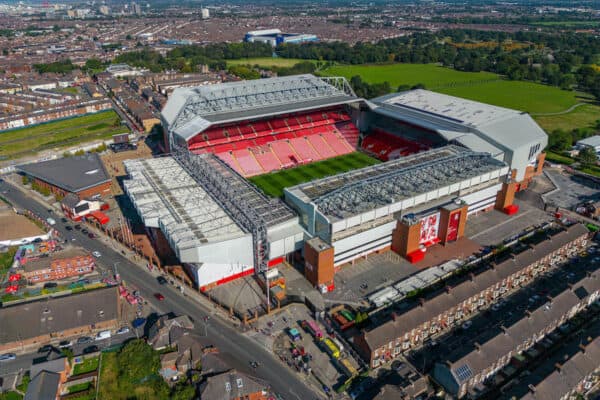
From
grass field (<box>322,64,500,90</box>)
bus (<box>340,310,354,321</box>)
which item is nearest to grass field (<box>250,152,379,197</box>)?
bus (<box>340,310,354,321</box>)

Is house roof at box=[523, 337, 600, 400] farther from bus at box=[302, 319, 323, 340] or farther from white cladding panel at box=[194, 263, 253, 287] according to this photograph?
white cladding panel at box=[194, 263, 253, 287]

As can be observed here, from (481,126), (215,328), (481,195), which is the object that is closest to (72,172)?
(215,328)

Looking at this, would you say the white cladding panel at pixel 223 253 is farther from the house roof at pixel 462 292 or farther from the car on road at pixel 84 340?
the house roof at pixel 462 292

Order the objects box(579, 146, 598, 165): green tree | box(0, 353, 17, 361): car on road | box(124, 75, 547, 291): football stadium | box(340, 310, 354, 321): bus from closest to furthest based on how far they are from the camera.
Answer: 1. box(0, 353, 17, 361): car on road
2. box(340, 310, 354, 321): bus
3. box(124, 75, 547, 291): football stadium
4. box(579, 146, 598, 165): green tree

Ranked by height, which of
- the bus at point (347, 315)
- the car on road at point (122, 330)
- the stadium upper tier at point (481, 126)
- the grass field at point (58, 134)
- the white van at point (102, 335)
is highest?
the stadium upper tier at point (481, 126)

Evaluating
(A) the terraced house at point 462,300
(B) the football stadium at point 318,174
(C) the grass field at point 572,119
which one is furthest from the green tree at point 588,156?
(A) the terraced house at point 462,300

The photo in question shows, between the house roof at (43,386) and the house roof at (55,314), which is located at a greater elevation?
the house roof at (43,386)
